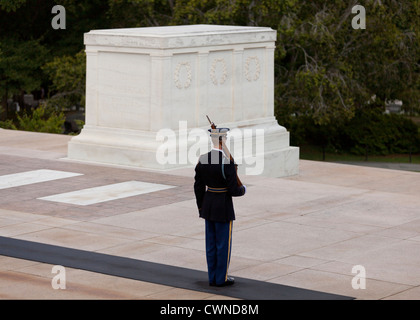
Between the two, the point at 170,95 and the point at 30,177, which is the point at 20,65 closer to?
the point at 170,95

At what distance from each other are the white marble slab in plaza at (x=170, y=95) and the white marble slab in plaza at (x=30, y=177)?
1.23 meters

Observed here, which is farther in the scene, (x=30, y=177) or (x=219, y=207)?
(x=30, y=177)

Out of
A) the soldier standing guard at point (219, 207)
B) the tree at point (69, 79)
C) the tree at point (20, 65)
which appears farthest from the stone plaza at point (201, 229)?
the tree at point (20, 65)

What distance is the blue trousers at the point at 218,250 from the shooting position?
9.65m

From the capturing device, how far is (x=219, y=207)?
9.68m

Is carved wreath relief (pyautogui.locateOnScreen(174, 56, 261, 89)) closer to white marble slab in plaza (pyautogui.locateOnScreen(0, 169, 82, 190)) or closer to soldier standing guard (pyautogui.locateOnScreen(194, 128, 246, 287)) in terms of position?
white marble slab in plaza (pyautogui.locateOnScreen(0, 169, 82, 190))

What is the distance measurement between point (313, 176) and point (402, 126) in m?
21.4

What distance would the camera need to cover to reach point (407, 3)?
30516mm

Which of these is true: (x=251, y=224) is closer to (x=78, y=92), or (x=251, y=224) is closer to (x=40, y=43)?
(x=78, y=92)

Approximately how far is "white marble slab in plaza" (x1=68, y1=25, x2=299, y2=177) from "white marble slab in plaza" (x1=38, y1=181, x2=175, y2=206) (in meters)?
1.33

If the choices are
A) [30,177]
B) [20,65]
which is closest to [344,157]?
[20,65]

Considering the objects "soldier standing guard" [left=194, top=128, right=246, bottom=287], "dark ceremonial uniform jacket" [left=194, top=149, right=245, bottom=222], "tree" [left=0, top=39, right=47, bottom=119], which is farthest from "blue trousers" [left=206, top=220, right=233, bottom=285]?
"tree" [left=0, top=39, right=47, bottom=119]

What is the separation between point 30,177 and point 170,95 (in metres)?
2.86

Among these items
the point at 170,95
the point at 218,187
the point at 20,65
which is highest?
the point at 170,95
